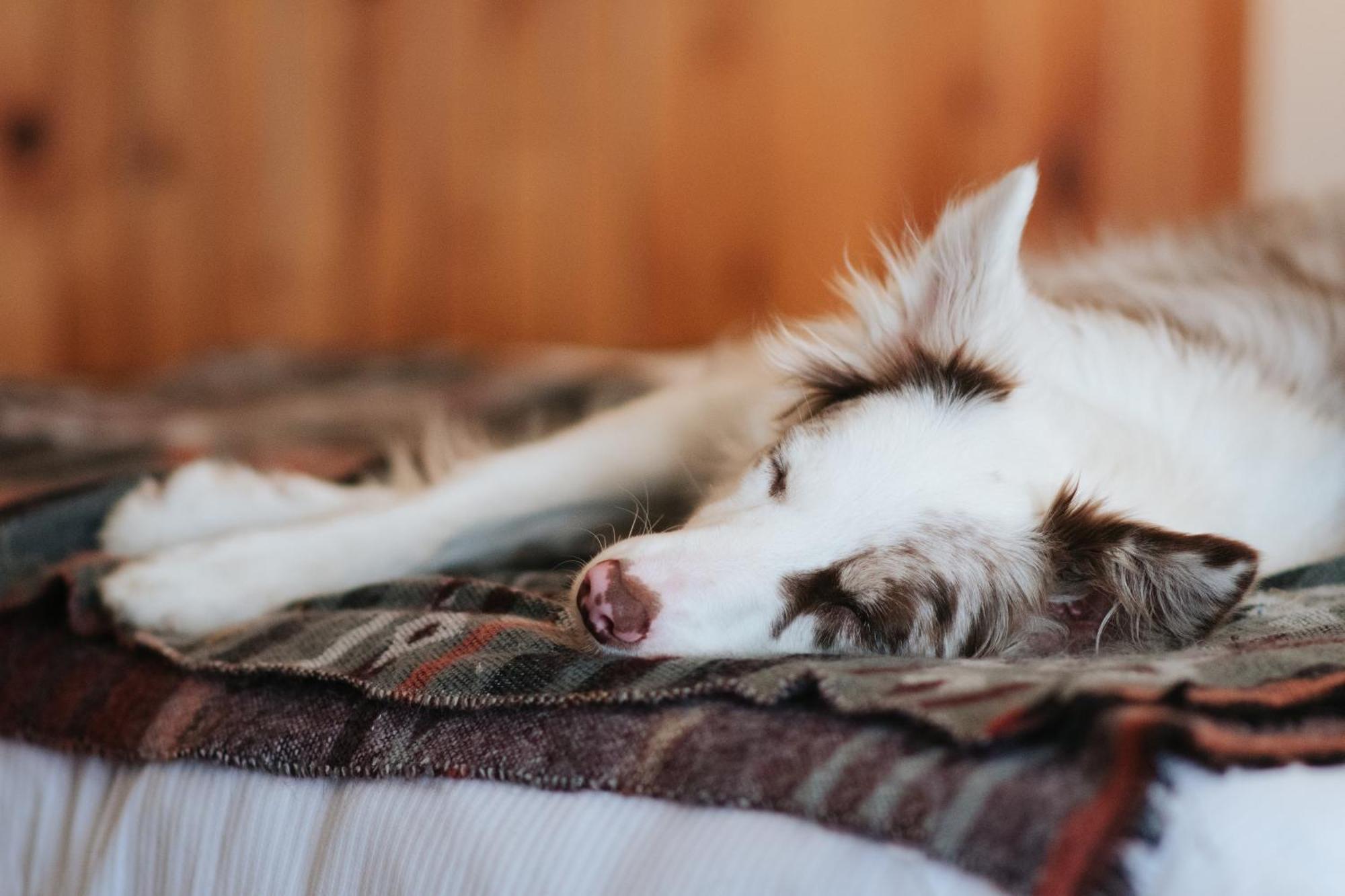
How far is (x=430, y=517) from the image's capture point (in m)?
1.72

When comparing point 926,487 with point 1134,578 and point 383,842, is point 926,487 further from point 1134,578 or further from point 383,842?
point 383,842

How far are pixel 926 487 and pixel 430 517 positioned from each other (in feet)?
2.49

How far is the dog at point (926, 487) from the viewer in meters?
1.28

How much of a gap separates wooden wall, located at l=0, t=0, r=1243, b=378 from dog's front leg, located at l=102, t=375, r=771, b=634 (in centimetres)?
222

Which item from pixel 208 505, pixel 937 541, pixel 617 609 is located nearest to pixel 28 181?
pixel 208 505

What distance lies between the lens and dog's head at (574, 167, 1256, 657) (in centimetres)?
123

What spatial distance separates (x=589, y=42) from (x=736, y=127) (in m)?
0.60

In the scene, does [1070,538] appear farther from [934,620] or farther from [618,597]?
[618,597]

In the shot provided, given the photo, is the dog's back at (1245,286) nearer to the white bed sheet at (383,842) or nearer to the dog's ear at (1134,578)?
the dog's ear at (1134,578)

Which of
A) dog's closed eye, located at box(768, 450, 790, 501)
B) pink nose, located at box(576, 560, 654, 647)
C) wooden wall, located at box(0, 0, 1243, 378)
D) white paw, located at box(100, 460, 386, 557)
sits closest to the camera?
pink nose, located at box(576, 560, 654, 647)

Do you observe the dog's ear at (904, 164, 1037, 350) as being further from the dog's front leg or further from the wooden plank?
the wooden plank

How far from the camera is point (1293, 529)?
1586 mm

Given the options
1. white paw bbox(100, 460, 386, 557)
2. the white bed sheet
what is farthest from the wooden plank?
the white bed sheet

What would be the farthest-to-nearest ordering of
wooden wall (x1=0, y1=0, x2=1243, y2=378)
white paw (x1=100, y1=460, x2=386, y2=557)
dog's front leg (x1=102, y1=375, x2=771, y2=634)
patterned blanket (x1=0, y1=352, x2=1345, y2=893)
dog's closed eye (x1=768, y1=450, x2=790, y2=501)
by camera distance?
wooden wall (x1=0, y1=0, x2=1243, y2=378) → white paw (x1=100, y1=460, x2=386, y2=557) → dog's front leg (x1=102, y1=375, x2=771, y2=634) → dog's closed eye (x1=768, y1=450, x2=790, y2=501) → patterned blanket (x1=0, y1=352, x2=1345, y2=893)
